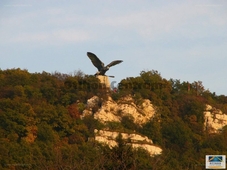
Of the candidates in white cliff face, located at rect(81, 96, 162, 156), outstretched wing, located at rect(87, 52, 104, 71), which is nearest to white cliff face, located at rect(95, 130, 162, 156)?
white cliff face, located at rect(81, 96, 162, 156)

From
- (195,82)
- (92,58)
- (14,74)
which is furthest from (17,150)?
(195,82)

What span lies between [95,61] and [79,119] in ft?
18.7

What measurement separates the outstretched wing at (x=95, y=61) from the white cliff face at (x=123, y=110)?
444 cm

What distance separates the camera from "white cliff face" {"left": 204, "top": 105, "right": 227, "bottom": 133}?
7906cm

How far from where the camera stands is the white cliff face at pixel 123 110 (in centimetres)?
7638

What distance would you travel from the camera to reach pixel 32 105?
251 feet

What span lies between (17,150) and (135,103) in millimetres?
12525

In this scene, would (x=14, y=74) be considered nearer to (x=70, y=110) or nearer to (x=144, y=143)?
(x=70, y=110)

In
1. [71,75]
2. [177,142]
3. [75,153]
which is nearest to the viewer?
[75,153]

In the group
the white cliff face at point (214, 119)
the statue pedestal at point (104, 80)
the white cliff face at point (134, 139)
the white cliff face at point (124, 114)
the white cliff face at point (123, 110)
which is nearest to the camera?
the white cliff face at point (134, 139)

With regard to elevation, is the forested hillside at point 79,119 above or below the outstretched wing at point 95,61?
below

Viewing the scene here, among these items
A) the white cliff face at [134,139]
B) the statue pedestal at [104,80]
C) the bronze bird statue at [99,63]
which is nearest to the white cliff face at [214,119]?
the white cliff face at [134,139]

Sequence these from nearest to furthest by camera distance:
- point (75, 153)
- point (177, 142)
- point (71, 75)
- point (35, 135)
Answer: point (75, 153)
point (35, 135)
point (177, 142)
point (71, 75)

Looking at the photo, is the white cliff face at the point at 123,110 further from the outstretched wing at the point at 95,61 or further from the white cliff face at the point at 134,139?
the outstretched wing at the point at 95,61
